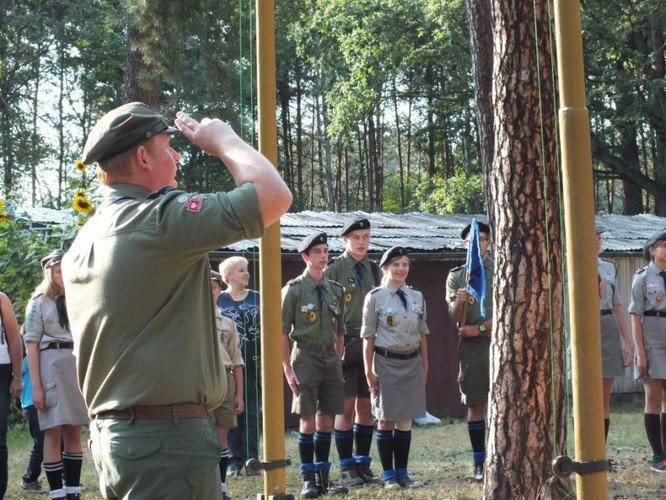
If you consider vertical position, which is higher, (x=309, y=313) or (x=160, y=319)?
(x=309, y=313)

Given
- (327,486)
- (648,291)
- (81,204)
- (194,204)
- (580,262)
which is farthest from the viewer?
(81,204)

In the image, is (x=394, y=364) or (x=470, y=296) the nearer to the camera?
(x=394, y=364)

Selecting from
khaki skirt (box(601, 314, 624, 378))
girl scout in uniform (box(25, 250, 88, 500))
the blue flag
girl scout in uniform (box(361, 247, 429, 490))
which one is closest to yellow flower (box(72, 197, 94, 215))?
girl scout in uniform (box(25, 250, 88, 500))

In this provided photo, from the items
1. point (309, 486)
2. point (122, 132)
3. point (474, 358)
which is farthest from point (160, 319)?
point (474, 358)

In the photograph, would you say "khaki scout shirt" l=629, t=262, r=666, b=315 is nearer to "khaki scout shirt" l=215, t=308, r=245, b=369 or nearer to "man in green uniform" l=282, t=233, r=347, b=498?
"man in green uniform" l=282, t=233, r=347, b=498

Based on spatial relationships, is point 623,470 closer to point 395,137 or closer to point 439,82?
point 439,82

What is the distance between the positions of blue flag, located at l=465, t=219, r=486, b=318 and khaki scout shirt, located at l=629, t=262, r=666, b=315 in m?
1.45

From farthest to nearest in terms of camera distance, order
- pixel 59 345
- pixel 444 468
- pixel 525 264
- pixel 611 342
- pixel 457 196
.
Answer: pixel 457 196 → pixel 611 342 → pixel 444 468 → pixel 59 345 → pixel 525 264

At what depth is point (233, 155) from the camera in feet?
10.1

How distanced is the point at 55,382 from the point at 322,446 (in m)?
2.24

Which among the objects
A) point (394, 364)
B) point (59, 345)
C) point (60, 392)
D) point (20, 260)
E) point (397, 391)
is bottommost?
point (397, 391)

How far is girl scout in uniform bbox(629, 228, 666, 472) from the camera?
952 centimetres

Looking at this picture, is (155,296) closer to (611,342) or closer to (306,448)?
(306,448)

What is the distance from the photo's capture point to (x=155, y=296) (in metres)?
3.08
